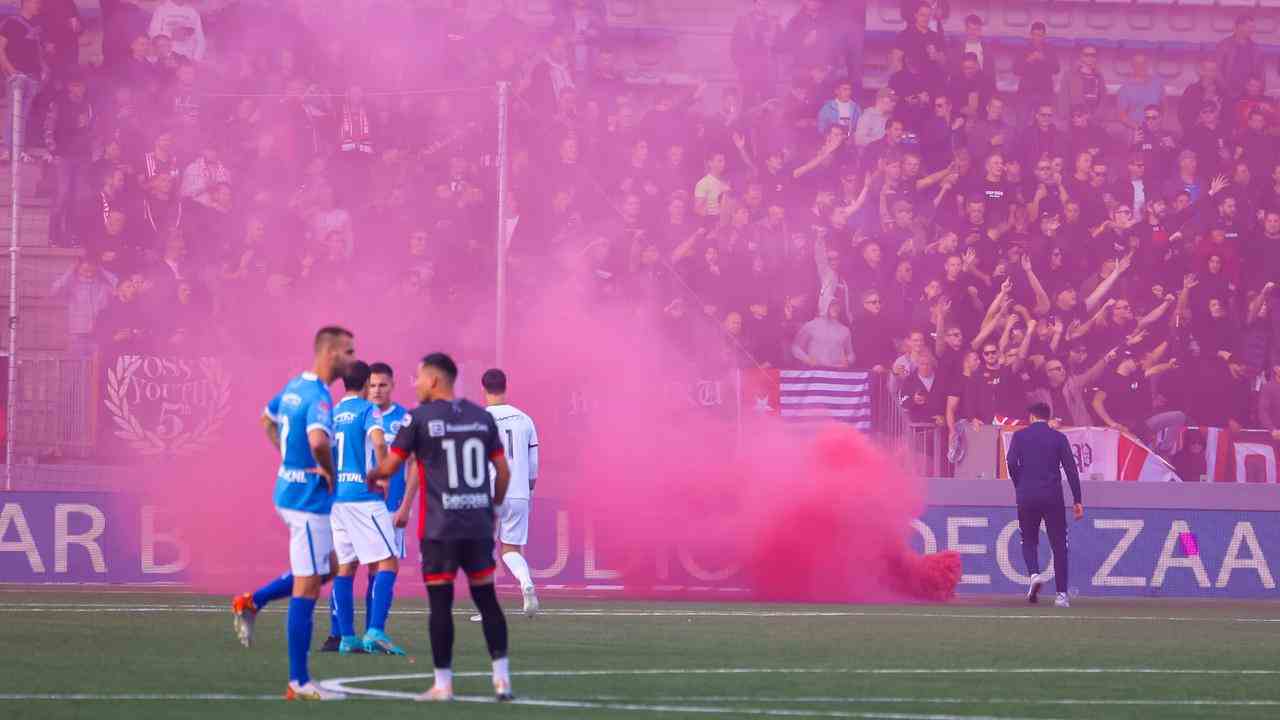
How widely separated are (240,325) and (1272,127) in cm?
1371

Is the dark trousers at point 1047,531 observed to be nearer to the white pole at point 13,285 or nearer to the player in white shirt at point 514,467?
the player in white shirt at point 514,467

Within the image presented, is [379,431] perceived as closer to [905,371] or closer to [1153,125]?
[905,371]

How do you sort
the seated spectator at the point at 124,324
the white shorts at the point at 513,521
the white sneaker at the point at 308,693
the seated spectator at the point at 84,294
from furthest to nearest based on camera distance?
1. the seated spectator at the point at 84,294
2. the seated spectator at the point at 124,324
3. the white shorts at the point at 513,521
4. the white sneaker at the point at 308,693

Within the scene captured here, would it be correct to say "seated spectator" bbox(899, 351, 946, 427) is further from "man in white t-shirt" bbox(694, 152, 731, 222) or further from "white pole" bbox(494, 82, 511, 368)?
"white pole" bbox(494, 82, 511, 368)

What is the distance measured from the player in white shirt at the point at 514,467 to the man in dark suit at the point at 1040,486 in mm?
5250

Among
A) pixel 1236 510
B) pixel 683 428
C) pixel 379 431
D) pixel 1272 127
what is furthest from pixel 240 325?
pixel 1272 127

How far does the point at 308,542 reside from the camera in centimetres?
919

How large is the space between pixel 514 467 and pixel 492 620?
5716mm

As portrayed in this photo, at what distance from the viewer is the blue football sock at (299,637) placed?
864 centimetres

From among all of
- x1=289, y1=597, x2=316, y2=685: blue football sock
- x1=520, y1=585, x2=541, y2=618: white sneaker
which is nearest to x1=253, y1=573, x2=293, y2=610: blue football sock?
x1=289, y1=597, x2=316, y2=685: blue football sock

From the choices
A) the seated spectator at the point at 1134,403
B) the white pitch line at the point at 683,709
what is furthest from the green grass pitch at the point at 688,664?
the seated spectator at the point at 1134,403

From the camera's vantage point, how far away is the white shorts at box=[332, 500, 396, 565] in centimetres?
1149

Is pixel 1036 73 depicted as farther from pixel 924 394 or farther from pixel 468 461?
pixel 468 461

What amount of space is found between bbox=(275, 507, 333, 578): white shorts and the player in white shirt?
4898mm
